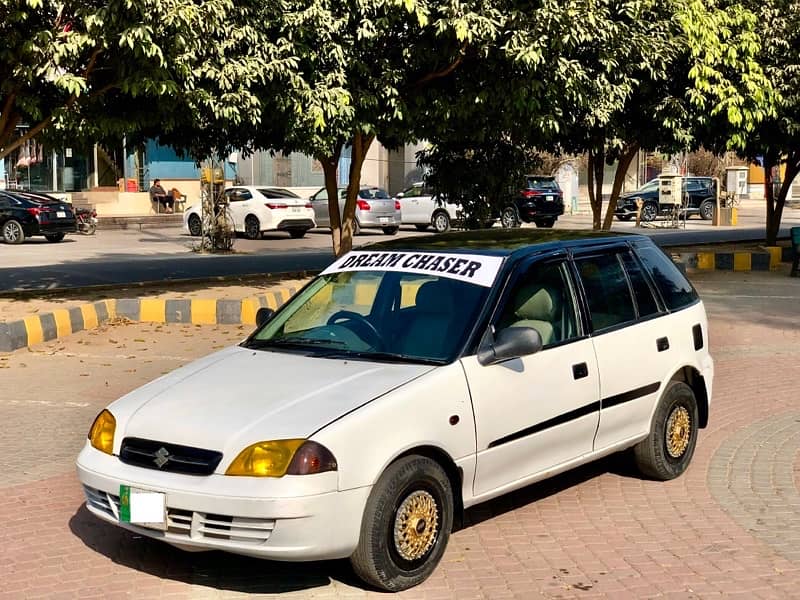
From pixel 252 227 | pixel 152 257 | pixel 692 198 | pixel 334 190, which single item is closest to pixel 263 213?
pixel 252 227

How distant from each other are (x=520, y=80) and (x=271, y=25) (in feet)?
→ 10.7

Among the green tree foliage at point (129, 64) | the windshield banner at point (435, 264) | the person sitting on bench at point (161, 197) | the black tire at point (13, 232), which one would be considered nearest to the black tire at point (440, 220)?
the person sitting on bench at point (161, 197)

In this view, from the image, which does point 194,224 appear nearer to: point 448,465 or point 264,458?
point 448,465

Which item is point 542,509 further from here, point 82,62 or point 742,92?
point 742,92

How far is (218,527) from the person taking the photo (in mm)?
4836

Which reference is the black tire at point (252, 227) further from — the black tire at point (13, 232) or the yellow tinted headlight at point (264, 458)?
the yellow tinted headlight at point (264, 458)

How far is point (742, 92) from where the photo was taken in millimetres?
19062

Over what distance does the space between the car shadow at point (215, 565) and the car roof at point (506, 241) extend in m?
1.47

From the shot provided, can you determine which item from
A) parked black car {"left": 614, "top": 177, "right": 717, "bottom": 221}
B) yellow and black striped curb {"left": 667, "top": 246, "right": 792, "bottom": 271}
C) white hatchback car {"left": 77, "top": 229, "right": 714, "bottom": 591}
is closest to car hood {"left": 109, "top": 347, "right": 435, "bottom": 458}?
white hatchback car {"left": 77, "top": 229, "right": 714, "bottom": 591}

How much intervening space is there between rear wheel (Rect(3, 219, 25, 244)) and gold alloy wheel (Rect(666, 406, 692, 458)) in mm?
24811

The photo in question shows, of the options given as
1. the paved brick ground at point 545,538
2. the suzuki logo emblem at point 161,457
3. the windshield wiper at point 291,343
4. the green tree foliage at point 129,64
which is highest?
the green tree foliage at point 129,64

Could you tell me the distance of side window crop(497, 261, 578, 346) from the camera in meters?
5.93

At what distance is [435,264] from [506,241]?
0.57 m

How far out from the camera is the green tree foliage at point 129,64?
38.2ft
